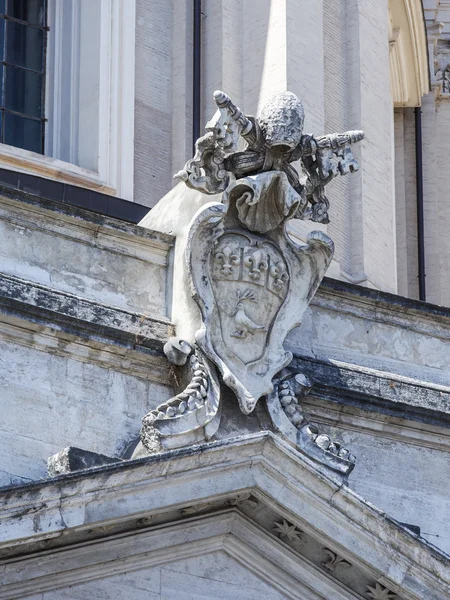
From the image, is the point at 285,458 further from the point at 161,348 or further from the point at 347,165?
the point at 347,165

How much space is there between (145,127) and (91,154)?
2.70 ft

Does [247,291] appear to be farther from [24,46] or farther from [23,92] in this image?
[24,46]

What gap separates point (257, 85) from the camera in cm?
2286

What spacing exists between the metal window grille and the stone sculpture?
15.8 ft

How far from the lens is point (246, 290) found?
1798 centimetres

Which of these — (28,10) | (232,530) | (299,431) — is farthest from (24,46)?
(232,530)

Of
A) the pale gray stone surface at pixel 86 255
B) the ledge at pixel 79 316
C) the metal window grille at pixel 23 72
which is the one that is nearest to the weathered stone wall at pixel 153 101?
the metal window grille at pixel 23 72

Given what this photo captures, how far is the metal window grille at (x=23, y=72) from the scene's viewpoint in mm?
22812

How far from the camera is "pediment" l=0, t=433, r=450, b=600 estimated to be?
52.4 feet

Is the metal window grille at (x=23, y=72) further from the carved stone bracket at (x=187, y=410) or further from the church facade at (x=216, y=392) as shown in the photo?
the carved stone bracket at (x=187, y=410)

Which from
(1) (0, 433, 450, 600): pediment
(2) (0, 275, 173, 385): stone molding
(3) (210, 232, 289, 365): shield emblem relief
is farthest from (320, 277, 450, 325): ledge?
(1) (0, 433, 450, 600): pediment

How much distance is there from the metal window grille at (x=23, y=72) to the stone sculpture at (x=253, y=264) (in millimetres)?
4802

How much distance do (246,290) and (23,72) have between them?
581 centimetres

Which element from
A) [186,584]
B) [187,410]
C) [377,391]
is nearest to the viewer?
[186,584]
